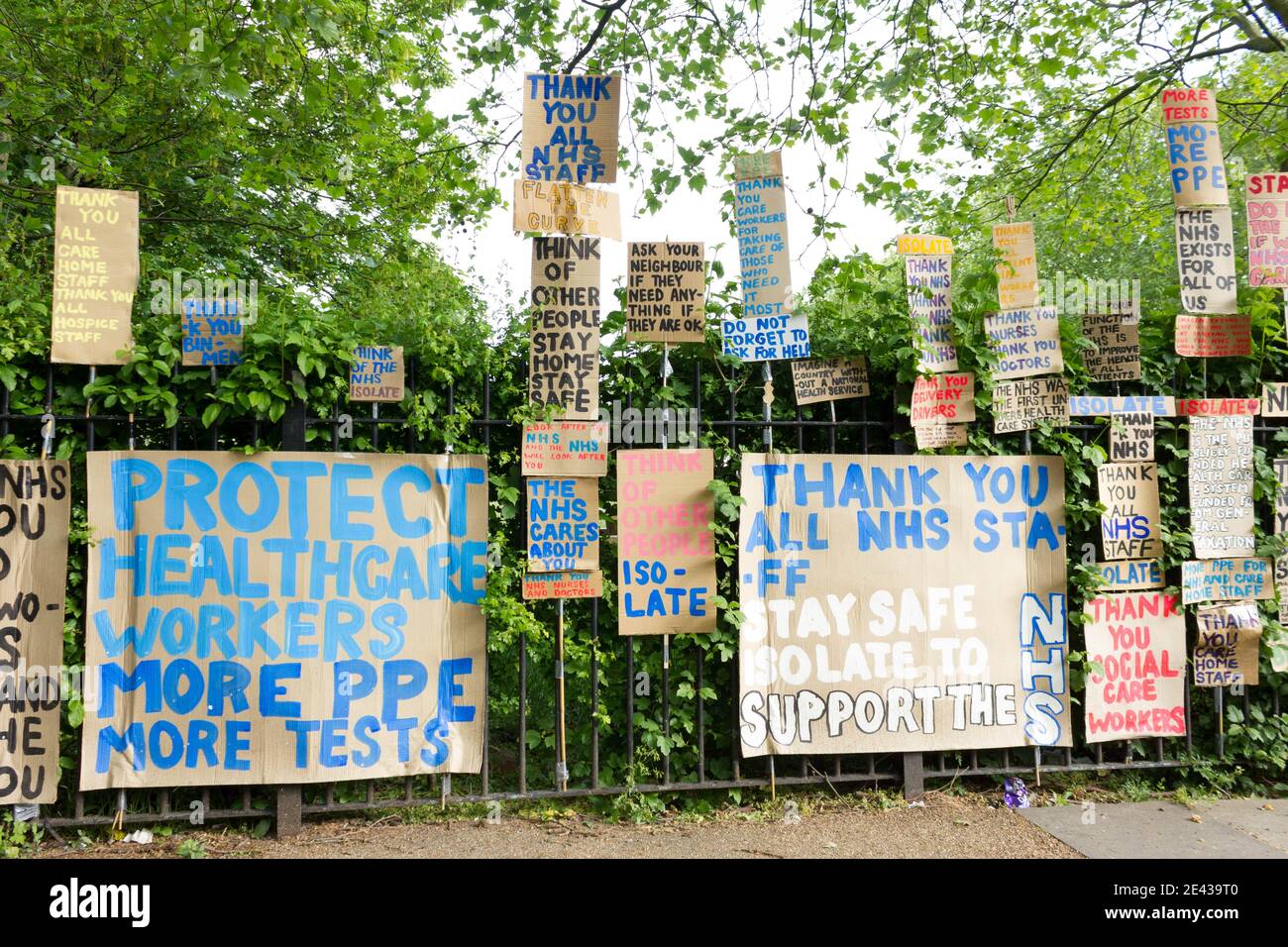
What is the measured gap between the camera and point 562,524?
446 centimetres

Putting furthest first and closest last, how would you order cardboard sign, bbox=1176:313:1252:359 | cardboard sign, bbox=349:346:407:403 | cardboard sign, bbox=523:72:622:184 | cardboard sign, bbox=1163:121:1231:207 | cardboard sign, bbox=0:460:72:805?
cardboard sign, bbox=1163:121:1231:207 → cardboard sign, bbox=1176:313:1252:359 → cardboard sign, bbox=523:72:622:184 → cardboard sign, bbox=349:346:407:403 → cardboard sign, bbox=0:460:72:805

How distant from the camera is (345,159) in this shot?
27.7 ft

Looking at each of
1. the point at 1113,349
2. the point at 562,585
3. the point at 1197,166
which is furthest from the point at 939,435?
the point at 1197,166

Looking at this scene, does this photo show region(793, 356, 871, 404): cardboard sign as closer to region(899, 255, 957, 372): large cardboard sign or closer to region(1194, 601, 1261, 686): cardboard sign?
region(899, 255, 957, 372): large cardboard sign

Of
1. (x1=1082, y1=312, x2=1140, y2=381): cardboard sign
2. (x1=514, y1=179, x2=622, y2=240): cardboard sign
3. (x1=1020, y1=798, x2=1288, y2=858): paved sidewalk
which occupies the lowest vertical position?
(x1=1020, y1=798, x2=1288, y2=858): paved sidewalk

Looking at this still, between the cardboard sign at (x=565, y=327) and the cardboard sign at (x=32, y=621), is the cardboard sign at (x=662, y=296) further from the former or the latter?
the cardboard sign at (x=32, y=621)

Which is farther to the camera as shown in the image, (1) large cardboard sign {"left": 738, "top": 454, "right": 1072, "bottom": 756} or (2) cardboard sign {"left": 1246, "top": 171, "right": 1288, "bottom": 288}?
(2) cardboard sign {"left": 1246, "top": 171, "right": 1288, "bottom": 288}

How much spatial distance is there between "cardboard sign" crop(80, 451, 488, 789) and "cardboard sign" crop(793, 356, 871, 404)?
1987mm

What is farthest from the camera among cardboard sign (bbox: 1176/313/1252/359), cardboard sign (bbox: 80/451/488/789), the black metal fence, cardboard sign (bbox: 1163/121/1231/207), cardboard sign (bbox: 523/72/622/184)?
cardboard sign (bbox: 1163/121/1231/207)

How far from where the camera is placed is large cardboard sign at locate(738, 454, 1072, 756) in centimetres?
460

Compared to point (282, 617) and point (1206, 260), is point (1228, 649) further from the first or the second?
point (282, 617)

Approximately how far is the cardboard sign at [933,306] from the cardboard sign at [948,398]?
0.24 ft

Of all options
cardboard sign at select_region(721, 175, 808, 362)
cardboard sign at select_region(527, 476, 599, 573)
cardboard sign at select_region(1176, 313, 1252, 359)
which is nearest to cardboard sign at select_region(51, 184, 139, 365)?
cardboard sign at select_region(527, 476, 599, 573)

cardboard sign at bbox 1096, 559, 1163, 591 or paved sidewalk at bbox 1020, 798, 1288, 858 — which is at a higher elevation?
cardboard sign at bbox 1096, 559, 1163, 591
